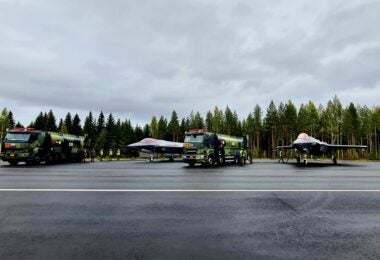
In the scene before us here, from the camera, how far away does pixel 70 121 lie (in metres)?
114

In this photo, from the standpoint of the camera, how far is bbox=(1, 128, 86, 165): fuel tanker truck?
87.1 feet

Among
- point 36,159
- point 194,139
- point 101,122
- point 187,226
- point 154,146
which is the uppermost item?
point 101,122

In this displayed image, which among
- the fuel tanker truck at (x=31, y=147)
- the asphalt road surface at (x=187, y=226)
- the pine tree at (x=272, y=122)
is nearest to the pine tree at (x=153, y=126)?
the pine tree at (x=272, y=122)

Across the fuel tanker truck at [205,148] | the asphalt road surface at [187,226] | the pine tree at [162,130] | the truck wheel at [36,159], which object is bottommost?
the asphalt road surface at [187,226]

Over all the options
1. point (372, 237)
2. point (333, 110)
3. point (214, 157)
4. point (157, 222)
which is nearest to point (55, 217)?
point (157, 222)

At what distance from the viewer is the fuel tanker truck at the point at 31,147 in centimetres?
2655

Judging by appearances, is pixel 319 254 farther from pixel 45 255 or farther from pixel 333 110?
pixel 333 110

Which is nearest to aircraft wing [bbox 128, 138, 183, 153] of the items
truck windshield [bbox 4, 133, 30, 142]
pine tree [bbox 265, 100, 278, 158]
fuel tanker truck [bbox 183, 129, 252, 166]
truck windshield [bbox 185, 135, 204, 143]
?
fuel tanker truck [bbox 183, 129, 252, 166]

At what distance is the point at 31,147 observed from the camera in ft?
88.7

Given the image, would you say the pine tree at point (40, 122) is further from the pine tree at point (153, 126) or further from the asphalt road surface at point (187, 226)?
the asphalt road surface at point (187, 226)

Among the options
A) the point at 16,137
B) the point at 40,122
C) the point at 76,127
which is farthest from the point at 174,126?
the point at 16,137

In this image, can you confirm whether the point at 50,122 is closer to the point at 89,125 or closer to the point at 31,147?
the point at 89,125

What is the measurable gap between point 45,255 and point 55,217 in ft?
7.32

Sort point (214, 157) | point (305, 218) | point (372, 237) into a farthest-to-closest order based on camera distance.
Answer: point (214, 157)
point (305, 218)
point (372, 237)
